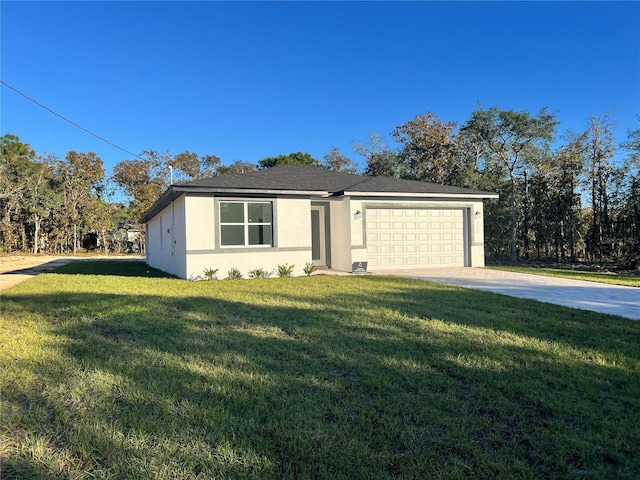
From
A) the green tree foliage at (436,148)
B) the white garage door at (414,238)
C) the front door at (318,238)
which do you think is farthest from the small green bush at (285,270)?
the green tree foliage at (436,148)

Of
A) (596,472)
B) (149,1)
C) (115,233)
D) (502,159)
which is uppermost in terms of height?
(149,1)

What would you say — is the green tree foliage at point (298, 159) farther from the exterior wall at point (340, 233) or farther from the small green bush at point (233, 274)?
the small green bush at point (233, 274)

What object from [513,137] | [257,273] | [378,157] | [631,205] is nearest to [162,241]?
[257,273]

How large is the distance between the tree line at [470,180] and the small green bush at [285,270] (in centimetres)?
1198

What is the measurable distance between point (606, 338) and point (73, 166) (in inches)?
1333

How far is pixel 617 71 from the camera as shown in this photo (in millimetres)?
13609

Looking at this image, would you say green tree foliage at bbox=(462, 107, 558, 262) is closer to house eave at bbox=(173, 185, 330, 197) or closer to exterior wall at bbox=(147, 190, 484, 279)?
exterior wall at bbox=(147, 190, 484, 279)

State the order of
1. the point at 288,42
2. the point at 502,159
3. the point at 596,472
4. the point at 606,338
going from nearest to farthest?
1. the point at 596,472
2. the point at 606,338
3. the point at 288,42
4. the point at 502,159

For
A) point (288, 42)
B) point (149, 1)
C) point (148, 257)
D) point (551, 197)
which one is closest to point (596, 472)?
point (149, 1)

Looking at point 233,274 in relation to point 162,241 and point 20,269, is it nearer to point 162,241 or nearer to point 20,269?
point 162,241

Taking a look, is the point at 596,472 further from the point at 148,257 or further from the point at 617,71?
the point at 148,257

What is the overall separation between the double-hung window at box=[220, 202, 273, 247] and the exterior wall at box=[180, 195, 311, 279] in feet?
0.54

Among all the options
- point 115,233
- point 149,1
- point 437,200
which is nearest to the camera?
point 149,1

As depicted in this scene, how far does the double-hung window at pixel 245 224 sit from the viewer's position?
11.2 meters
